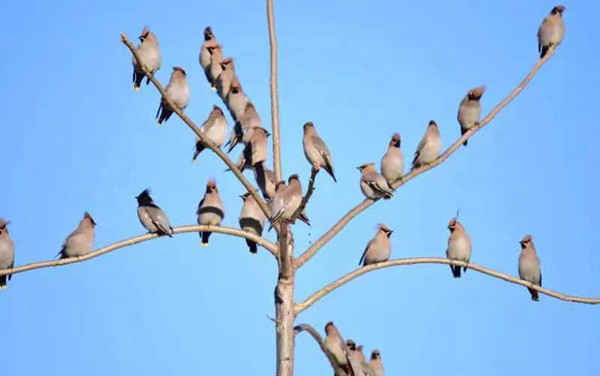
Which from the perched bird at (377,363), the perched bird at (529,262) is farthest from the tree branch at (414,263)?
the perched bird at (529,262)

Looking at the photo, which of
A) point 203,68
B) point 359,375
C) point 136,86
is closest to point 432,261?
point 359,375

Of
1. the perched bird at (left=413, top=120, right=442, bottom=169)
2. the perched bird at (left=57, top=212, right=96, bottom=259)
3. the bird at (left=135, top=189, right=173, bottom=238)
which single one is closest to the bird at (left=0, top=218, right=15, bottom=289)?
the perched bird at (left=57, top=212, right=96, bottom=259)

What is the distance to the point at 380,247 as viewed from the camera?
11.6 metres

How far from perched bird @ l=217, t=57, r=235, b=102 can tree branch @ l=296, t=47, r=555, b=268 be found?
4.39 m

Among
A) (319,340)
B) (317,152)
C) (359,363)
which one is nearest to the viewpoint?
(319,340)

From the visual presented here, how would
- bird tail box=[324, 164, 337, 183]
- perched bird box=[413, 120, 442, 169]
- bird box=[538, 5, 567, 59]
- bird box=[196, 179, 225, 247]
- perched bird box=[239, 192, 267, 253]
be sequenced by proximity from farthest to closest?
perched bird box=[239, 192, 267, 253], bird box=[196, 179, 225, 247], perched bird box=[413, 120, 442, 169], bird box=[538, 5, 567, 59], bird tail box=[324, 164, 337, 183]

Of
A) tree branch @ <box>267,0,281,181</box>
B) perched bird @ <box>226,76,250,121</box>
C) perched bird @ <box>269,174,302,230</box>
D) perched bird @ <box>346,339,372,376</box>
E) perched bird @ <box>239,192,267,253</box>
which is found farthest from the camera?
perched bird @ <box>239,192,267,253</box>

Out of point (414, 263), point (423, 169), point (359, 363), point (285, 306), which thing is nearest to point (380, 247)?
point (359, 363)

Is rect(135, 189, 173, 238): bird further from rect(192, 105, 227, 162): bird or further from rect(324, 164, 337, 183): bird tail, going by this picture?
rect(324, 164, 337, 183): bird tail

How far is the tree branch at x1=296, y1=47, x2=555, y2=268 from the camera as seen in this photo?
559cm

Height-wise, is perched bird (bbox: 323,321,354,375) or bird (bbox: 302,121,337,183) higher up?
bird (bbox: 302,121,337,183)

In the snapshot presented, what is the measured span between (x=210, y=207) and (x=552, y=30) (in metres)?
3.71

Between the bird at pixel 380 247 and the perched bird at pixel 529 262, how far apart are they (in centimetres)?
146

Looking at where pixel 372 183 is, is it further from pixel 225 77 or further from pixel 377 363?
pixel 225 77
